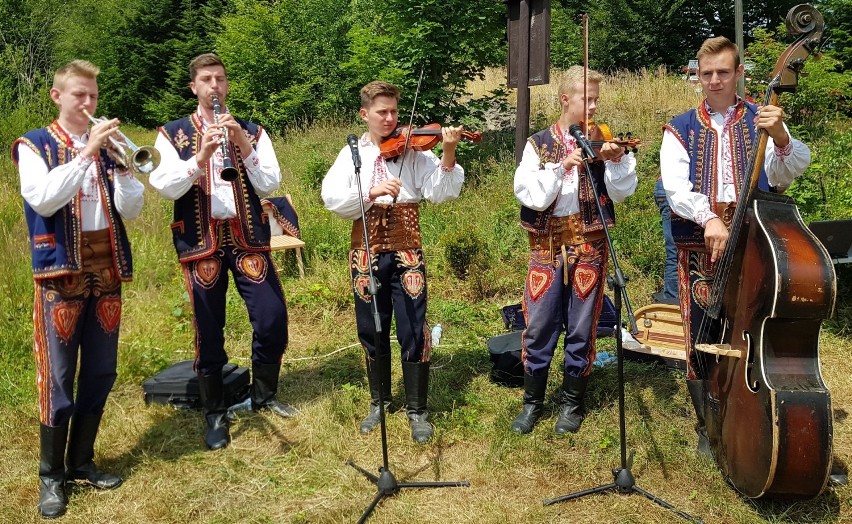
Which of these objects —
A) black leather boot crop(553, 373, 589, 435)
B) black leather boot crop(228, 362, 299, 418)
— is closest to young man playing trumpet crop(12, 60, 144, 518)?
black leather boot crop(228, 362, 299, 418)

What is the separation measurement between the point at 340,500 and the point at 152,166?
1861 mm

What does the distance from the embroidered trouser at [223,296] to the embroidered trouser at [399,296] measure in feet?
1.67

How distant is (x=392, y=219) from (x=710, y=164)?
1.68 meters

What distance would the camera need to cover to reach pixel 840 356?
475 cm

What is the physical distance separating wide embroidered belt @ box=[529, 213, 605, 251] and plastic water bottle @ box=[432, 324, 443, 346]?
6.04 feet

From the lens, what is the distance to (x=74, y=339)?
325 centimetres

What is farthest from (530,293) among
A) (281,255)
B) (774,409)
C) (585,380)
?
(281,255)

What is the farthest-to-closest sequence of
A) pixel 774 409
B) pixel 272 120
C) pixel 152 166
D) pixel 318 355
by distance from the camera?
1. pixel 272 120
2. pixel 318 355
3. pixel 152 166
4. pixel 774 409

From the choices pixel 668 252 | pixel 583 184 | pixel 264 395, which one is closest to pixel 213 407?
pixel 264 395

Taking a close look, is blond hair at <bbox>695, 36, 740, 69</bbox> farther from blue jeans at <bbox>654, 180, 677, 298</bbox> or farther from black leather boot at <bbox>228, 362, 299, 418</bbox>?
black leather boot at <bbox>228, 362, 299, 418</bbox>

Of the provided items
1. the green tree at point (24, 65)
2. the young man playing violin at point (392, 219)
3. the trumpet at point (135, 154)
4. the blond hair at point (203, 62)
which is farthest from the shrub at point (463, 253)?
the green tree at point (24, 65)

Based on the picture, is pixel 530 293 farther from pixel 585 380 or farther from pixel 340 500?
pixel 340 500

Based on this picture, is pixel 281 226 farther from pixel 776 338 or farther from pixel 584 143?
pixel 776 338

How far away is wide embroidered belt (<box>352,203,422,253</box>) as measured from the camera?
3.74 meters
